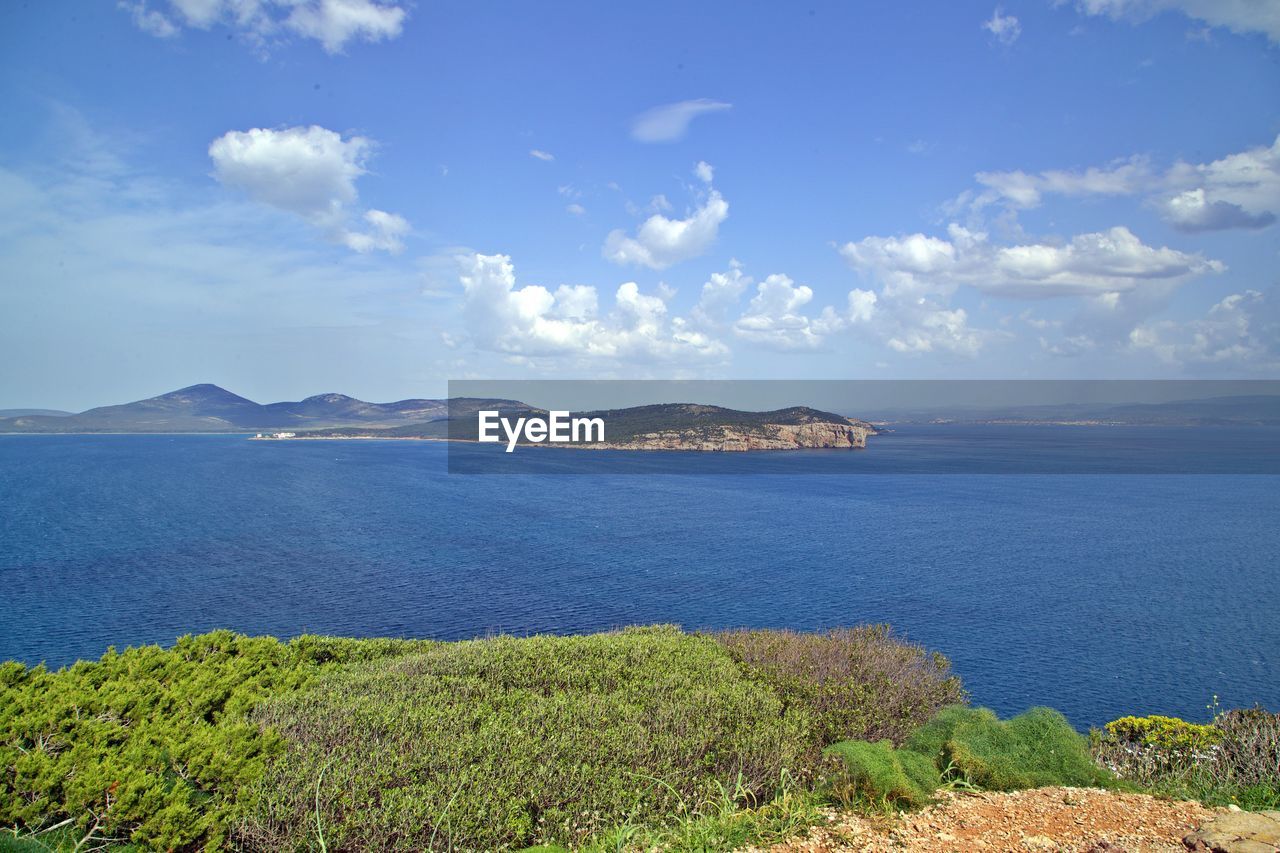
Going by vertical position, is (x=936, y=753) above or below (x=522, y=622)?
above

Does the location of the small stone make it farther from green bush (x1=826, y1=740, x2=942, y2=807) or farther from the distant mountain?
the distant mountain

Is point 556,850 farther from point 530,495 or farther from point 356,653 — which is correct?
point 530,495

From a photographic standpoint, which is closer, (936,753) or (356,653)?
(936,753)

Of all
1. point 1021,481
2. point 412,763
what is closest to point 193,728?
point 412,763

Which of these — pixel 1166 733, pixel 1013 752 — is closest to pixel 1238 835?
pixel 1013 752

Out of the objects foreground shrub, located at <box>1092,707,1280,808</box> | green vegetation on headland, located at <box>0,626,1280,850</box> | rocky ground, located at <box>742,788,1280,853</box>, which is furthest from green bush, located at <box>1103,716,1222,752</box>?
rocky ground, located at <box>742,788,1280,853</box>

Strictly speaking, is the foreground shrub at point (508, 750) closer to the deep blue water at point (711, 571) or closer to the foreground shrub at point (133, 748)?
the foreground shrub at point (133, 748)

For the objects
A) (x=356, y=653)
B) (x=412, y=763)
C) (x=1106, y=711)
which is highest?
(x=412, y=763)
